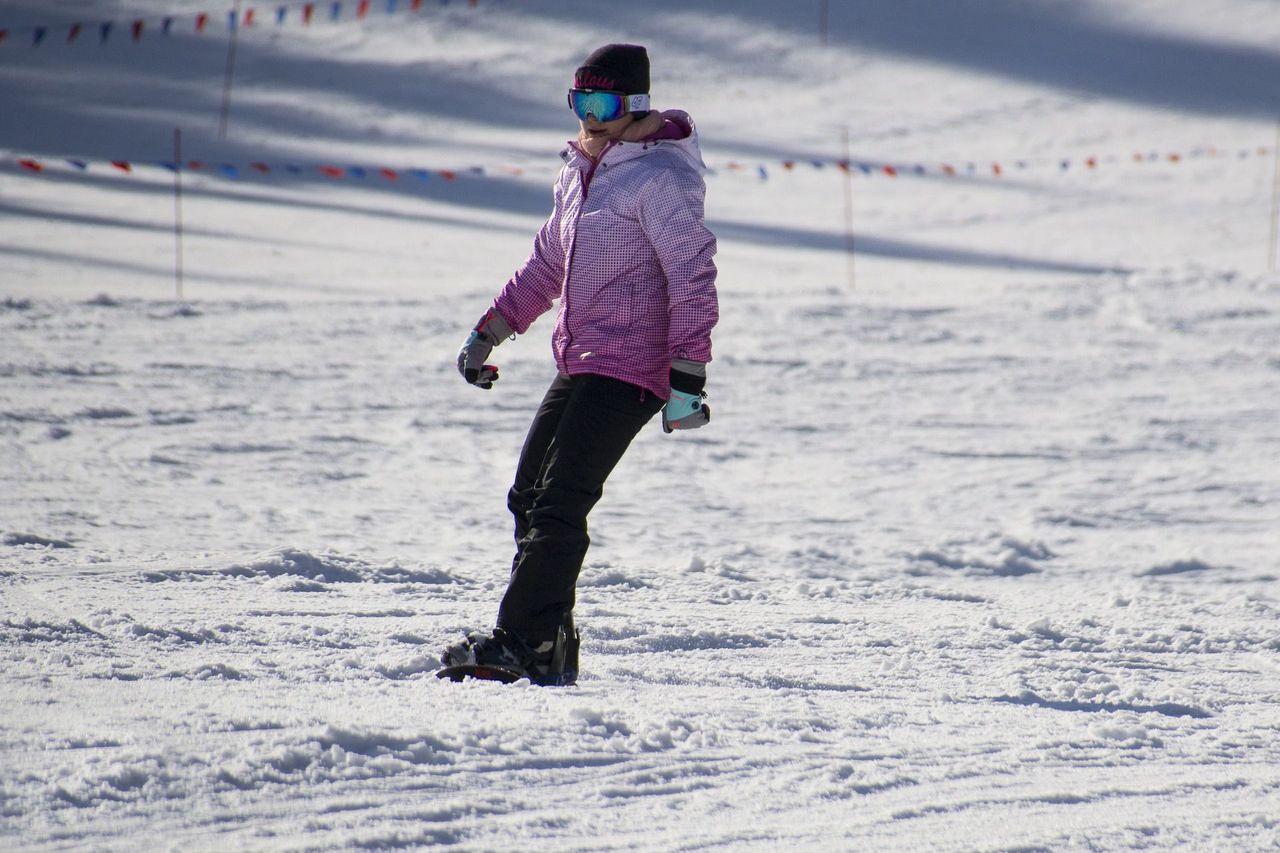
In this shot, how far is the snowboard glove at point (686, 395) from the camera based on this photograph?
9.22ft

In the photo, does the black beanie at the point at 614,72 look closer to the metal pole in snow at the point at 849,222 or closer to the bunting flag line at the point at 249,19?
the metal pole in snow at the point at 849,222

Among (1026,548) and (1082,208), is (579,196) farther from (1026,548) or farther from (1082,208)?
(1082,208)

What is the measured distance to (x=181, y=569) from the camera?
386 centimetres

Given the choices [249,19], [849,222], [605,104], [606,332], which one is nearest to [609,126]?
[605,104]

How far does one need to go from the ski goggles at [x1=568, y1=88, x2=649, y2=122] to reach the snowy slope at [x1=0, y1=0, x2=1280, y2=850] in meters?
1.26

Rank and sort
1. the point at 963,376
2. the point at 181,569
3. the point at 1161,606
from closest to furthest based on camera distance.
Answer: the point at 181,569, the point at 1161,606, the point at 963,376

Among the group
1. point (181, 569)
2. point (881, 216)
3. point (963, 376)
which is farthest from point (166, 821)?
point (881, 216)

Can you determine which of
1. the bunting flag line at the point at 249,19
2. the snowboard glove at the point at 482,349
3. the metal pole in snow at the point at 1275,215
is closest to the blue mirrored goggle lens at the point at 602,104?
the snowboard glove at the point at 482,349

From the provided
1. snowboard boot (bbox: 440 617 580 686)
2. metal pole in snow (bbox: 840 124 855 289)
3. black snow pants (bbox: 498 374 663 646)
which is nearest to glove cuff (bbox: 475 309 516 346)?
black snow pants (bbox: 498 374 663 646)

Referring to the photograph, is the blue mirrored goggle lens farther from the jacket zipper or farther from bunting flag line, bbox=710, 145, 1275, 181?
bunting flag line, bbox=710, 145, 1275, 181

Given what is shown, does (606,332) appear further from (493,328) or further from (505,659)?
(505,659)

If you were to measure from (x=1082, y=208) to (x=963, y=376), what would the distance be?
8.44m

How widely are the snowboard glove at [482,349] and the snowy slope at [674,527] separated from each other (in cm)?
66

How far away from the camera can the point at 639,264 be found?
291cm
